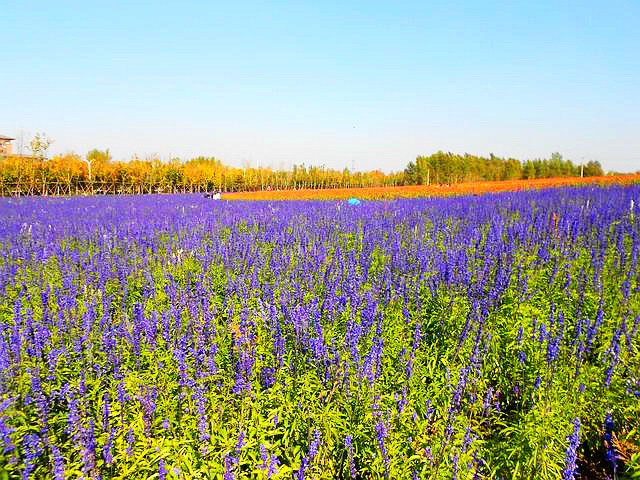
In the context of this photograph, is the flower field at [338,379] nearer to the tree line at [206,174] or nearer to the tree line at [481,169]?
the tree line at [206,174]

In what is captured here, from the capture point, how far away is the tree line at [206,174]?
41031 mm

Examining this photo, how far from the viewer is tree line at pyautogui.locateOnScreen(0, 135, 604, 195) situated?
41.0 m

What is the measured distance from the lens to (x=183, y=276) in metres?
5.84

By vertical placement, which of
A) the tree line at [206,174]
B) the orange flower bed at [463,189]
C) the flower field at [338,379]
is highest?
the tree line at [206,174]

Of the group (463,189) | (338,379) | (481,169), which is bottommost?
(338,379)

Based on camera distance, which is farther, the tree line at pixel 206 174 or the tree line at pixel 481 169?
the tree line at pixel 481 169

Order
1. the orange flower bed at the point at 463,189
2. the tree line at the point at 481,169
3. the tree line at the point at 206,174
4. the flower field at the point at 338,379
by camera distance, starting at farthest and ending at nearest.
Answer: the tree line at the point at 481,169, the tree line at the point at 206,174, the orange flower bed at the point at 463,189, the flower field at the point at 338,379

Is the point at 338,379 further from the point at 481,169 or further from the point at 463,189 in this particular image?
the point at 481,169

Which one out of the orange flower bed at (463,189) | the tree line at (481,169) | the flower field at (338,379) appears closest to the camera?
the flower field at (338,379)

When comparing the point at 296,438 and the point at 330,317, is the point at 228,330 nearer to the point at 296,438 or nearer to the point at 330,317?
the point at 330,317

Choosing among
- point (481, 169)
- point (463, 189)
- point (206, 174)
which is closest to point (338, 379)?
point (463, 189)

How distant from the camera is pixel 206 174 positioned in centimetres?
6291

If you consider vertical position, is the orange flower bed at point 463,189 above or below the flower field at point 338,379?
above

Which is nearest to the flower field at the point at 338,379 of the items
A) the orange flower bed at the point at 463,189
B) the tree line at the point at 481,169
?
the orange flower bed at the point at 463,189
